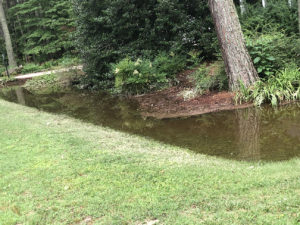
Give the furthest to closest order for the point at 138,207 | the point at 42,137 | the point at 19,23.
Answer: the point at 19,23
the point at 42,137
the point at 138,207

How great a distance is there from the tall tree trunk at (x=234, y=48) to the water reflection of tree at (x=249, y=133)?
1.24m

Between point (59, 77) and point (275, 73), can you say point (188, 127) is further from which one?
point (59, 77)

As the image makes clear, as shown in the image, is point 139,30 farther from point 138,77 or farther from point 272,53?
point 272,53

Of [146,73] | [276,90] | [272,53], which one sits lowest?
Answer: [276,90]

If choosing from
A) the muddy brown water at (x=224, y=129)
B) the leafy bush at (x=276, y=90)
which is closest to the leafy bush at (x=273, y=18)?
the leafy bush at (x=276, y=90)

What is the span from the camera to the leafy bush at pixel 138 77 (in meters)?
10.6

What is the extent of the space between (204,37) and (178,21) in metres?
1.44

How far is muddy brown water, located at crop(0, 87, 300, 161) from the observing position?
4817mm

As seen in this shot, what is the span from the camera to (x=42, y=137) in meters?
6.14

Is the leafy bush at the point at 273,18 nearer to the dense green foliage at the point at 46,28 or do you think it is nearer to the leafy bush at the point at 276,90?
the leafy bush at the point at 276,90

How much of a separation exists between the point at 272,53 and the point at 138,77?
444 centimetres

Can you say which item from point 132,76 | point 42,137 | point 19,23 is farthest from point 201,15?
point 19,23

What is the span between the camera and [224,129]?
20.0 ft

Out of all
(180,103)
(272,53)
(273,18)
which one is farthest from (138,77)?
(273,18)
